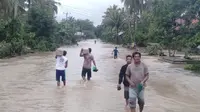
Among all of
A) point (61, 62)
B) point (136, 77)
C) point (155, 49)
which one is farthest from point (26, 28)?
point (136, 77)

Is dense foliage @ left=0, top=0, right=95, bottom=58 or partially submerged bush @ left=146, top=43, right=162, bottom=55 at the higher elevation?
dense foliage @ left=0, top=0, right=95, bottom=58

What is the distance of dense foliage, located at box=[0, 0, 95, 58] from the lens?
3353 centimetres

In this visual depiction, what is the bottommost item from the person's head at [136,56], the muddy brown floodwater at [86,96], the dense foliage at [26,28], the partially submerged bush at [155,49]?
the muddy brown floodwater at [86,96]

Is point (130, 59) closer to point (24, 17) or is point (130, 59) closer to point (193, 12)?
point (193, 12)

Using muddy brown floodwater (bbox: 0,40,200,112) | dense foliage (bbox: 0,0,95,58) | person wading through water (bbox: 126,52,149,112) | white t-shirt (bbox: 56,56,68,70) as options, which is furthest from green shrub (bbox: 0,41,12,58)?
person wading through water (bbox: 126,52,149,112)

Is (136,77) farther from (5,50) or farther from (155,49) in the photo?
(155,49)

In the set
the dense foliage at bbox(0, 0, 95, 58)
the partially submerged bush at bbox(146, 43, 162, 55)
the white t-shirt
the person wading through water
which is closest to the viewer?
the person wading through water

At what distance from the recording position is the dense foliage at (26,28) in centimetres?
3353

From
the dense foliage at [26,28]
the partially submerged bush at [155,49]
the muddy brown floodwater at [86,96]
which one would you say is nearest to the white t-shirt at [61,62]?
the muddy brown floodwater at [86,96]

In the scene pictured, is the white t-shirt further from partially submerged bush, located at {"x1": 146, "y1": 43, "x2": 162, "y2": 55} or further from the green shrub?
partially submerged bush, located at {"x1": 146, "y1": 43, "x2": 162, "y2": 55}

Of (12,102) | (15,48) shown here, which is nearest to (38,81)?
(12,102)

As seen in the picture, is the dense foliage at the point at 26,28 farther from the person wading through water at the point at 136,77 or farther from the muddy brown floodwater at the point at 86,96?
the person wading through water at the point at 136,77

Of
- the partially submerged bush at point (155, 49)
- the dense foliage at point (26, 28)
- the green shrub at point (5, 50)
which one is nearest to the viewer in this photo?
the green shrub at point (5, 50)

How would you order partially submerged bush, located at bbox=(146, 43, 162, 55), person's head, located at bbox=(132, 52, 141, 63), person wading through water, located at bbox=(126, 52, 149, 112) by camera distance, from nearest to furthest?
1. person's head, located at bbox=(132, 52, 141, 63)
2. person wading through water, located at bbox=(126, 52, 149, 112)
3. partially submerged bush, located at bbox=(146, 43, 162, 55)
